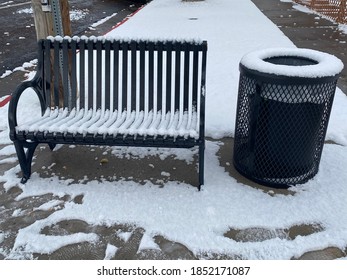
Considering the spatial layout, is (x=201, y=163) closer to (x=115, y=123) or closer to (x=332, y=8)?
(x=115, y=123)

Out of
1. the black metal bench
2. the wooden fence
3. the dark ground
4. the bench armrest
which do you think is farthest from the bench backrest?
the wooden fence

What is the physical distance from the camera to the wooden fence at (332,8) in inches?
433

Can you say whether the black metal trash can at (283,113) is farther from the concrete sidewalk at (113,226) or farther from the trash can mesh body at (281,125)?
the concrete sidewalk at (113,226)

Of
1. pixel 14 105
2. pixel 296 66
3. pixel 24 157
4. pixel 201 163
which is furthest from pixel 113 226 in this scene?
pixel 296 66

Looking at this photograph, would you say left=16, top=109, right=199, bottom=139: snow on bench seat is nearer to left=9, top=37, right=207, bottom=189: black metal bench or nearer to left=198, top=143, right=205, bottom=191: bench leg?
left=9, top=37, right=207, bottom=189: black metal bench

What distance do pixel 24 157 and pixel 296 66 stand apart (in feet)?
8.29

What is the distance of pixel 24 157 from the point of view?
11.5ft

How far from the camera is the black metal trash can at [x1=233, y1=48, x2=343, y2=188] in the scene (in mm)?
3049

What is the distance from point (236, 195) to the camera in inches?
132

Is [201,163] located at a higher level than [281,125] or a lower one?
lower

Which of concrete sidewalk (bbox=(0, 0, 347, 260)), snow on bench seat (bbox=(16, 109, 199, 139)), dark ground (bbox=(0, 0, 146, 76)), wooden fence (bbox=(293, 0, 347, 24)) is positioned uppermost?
snow on bench seat (bbox=(16, 109, 199, 139))

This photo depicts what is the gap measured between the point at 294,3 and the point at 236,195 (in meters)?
13.8
